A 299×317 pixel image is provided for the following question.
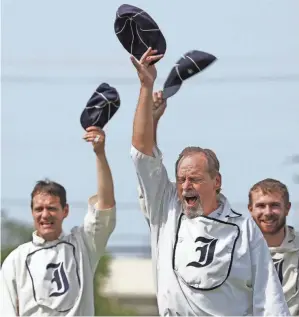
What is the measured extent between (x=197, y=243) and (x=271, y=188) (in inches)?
49.4

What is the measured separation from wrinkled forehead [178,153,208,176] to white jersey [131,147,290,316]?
90mm

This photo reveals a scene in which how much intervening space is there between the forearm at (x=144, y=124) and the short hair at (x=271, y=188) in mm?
1280

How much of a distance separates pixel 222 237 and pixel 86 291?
1.43 metres

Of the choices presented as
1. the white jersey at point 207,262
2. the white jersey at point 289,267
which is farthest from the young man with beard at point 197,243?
the white jersey at point 289,267

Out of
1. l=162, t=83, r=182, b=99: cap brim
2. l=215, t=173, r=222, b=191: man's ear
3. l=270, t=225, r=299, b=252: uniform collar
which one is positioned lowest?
l=270, t=225, r=299, b=252: uniform collar

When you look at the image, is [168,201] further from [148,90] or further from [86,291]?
[86,291]

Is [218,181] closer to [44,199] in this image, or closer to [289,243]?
[289,243]

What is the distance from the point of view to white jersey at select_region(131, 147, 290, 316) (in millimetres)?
5910

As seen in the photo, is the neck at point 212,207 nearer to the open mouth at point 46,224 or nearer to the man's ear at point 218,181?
the man's ear at point 218,181

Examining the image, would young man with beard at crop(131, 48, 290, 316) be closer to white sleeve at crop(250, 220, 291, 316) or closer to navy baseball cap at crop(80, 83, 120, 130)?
white sleeve at crop(250, 220, 291, 316)

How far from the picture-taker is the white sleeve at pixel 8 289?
23.8 ft

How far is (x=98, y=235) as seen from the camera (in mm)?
7199

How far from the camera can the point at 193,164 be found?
5.98 meters

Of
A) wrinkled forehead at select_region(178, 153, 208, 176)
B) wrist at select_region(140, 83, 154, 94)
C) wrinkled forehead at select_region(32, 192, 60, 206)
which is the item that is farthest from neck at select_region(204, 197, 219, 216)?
wrinkled forehead at select_region(32, 192, 60, 206)
